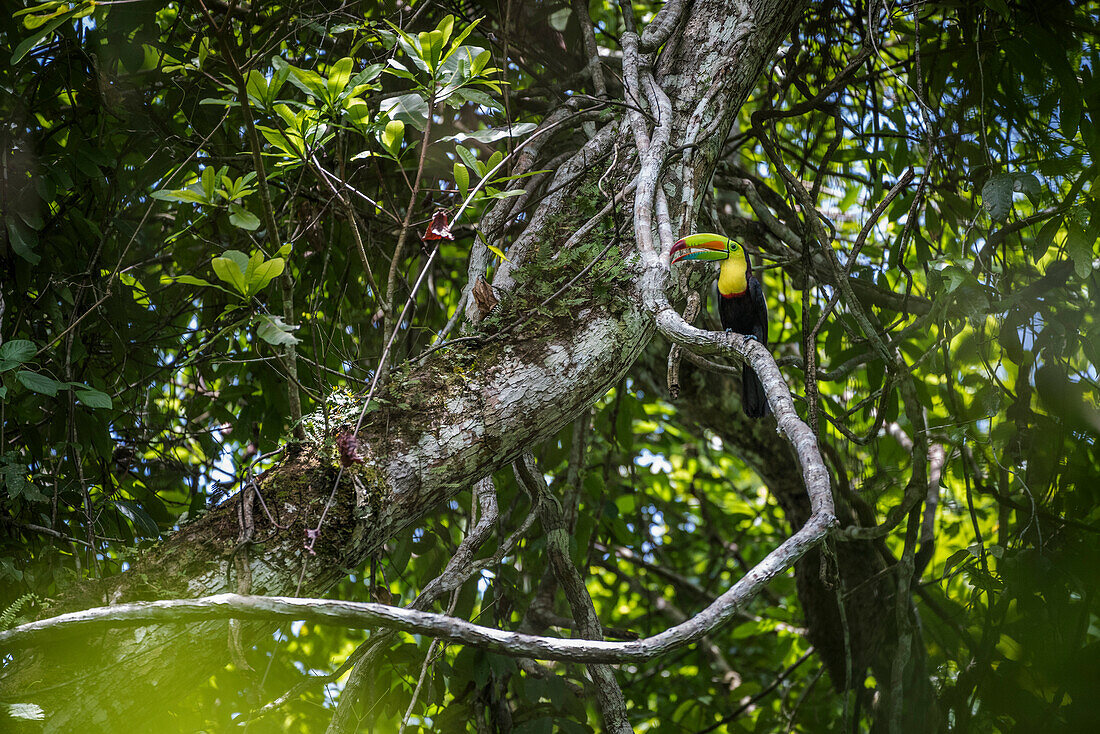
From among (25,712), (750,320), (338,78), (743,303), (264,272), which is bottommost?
(750,320)

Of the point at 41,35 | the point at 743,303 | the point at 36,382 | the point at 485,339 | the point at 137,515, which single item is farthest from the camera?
the point at 743,303

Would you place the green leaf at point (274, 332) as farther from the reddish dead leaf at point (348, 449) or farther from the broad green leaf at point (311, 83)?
the broad green leaf at point (311, 83)

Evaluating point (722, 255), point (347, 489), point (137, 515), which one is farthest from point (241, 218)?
point (722, 255)

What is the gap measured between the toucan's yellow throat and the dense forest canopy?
Result: 8 centimetres

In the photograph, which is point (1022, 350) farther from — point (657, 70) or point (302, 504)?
point (302, 504)

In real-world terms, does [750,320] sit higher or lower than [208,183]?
lower

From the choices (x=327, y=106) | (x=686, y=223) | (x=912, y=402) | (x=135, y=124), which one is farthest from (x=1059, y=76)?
(x=135, y=124)

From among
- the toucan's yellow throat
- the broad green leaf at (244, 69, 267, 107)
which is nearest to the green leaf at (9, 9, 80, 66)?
the broad green leaf at (244, 69, 267, 107)

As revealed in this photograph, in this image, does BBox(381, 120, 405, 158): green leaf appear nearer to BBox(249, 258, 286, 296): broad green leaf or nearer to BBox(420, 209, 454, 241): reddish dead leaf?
BBox(420, 209, 454, 241): reddish dead leaf

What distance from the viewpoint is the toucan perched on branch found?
3.20 meters

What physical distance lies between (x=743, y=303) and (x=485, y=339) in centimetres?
177

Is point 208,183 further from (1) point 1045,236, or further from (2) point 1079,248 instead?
(1) point 1045,236

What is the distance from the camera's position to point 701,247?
9.34ft

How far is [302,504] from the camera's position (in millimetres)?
1887
